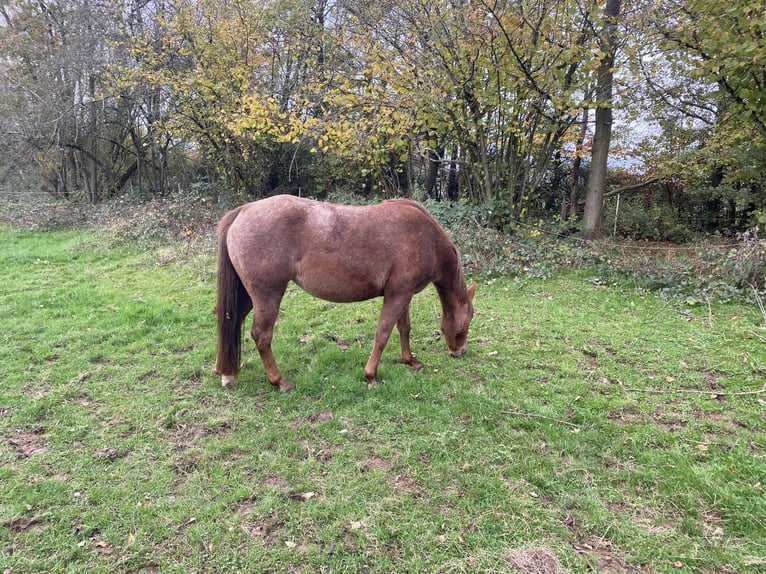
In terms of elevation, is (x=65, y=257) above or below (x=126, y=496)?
above

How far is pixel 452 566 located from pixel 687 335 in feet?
14.2

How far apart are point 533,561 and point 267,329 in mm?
2572

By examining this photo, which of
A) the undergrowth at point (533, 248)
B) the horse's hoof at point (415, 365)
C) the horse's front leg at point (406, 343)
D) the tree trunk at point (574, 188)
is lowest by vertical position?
the horse's hoof at point (415, 365)

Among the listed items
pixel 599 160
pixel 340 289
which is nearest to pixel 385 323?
pixel 340 289

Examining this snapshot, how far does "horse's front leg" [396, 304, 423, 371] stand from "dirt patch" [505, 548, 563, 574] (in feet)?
6.95

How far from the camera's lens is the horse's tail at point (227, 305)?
141 inches

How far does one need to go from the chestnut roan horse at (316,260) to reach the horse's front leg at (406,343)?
0.28 meters

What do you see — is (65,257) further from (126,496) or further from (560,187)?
(560,187)

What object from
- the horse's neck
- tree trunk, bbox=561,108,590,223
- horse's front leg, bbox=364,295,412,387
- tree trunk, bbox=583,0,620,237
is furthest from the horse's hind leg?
tree trunk, bbox=561,108,590,223

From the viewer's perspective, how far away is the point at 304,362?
4.20 meters

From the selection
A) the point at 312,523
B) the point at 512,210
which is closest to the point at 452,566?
the point at 312,523

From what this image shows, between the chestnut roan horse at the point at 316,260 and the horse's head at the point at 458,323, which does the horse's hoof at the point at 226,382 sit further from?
the horse's head at the point at 458,323

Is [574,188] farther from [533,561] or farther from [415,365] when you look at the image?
[533,561]

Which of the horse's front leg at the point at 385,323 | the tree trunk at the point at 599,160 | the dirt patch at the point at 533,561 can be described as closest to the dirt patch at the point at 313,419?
the horse's front leg at the point at 385,323
